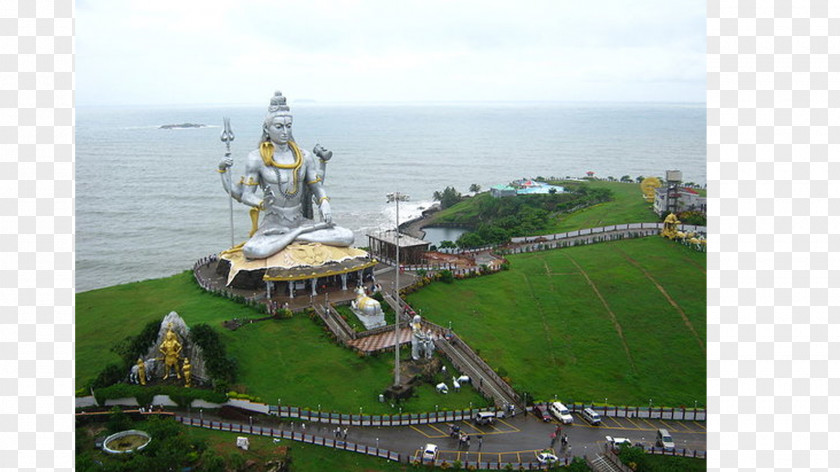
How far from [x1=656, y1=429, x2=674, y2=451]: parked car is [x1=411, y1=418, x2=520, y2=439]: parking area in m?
5.62

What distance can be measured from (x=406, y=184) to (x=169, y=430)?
9097 centimetres

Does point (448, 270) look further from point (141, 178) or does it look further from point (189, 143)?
point (189, 143)

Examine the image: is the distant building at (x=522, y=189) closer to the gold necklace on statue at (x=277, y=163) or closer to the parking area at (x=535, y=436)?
the gold necklace on statue at (x=277, y=163)

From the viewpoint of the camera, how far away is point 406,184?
114 meters

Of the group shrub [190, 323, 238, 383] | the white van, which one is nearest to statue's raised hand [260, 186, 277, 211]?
shrub [190, 323, 238, 383]

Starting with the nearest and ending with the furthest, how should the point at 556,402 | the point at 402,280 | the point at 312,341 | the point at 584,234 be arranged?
the point at 556,402 < the point at 312,341 < the point at 402,280 < the point at 584,234

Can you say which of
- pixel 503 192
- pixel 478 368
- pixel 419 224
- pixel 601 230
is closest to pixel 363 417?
pixel 478 368

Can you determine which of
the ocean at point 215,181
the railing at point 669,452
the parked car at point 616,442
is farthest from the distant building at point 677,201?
the parked car at point 616,442

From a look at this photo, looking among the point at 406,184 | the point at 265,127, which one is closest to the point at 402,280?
the point at 265,127

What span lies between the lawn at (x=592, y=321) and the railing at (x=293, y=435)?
8.15 metres

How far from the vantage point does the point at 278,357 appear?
32.1 metres

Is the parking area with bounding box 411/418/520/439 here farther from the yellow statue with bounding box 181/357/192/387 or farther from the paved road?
the yellow statue with bounding box 181/357/192/387

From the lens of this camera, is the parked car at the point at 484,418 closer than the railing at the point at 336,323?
Yes

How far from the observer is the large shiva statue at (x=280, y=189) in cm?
4025
